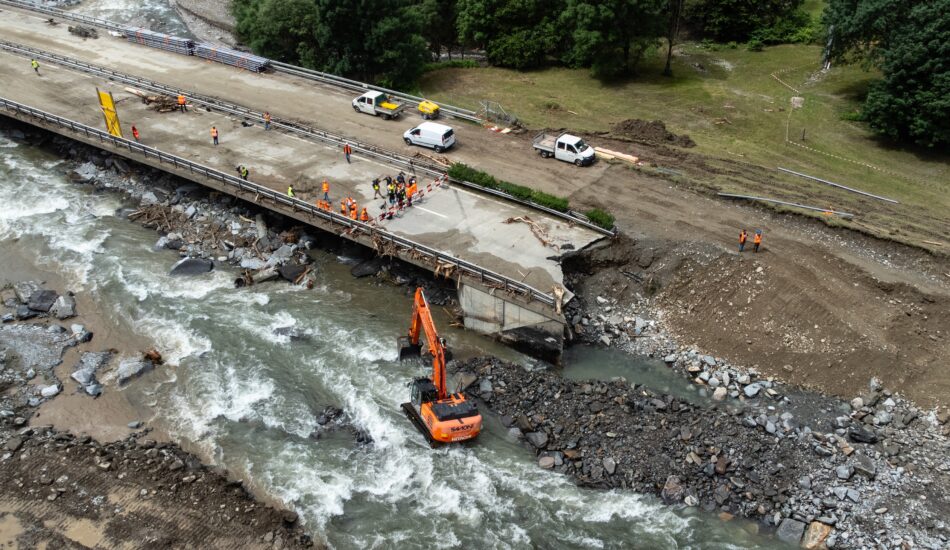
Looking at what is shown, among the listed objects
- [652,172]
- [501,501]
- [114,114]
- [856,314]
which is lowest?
[501,501]

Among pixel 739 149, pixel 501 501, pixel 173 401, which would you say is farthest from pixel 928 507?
pixel 173 401

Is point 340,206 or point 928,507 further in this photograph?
point 340,206

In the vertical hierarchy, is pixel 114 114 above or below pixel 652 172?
above

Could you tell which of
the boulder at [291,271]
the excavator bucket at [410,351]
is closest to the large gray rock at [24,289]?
the boulder at [291,271]

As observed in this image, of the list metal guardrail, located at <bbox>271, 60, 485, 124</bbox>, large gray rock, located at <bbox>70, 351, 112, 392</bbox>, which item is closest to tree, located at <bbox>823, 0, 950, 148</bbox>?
metal guardrail, located at <bbox>271, 60, 485, 124</bbox>

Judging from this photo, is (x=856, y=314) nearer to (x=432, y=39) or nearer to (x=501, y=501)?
(x=501, y=501)

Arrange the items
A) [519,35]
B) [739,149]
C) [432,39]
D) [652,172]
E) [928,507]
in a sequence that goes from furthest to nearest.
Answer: [432,39], [519,35], [739,149], [652,172], [928,507]

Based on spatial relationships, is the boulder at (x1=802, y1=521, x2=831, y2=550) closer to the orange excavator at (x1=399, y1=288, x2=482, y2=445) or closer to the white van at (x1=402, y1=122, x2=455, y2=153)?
the orange excavator at (x1=399, y1=288, x2=482, y2=445)
